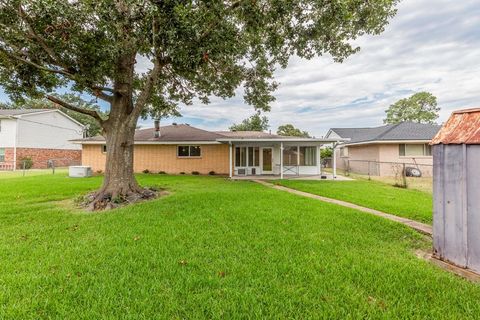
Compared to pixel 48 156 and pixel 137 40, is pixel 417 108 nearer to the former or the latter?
pixel 137 40

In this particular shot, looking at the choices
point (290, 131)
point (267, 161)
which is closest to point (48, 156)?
point (267, 161)

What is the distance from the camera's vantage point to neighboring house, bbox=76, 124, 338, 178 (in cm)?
1870

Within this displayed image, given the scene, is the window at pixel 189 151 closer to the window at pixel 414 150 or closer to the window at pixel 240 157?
the window at pixel 240 157

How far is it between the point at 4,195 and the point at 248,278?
1185cm

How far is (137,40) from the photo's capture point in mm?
6824

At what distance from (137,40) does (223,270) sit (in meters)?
6.22

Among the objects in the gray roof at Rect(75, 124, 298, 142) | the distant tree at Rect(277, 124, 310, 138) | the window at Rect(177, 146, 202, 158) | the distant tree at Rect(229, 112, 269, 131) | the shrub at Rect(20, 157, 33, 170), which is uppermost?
the distant tree at Rect(229, 112, 269, 131)

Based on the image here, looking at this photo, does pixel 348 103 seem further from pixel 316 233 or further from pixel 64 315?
pixel 64 315

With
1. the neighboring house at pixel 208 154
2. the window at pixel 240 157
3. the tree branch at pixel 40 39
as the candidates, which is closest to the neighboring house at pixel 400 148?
the neighboring house at pixel 208 154

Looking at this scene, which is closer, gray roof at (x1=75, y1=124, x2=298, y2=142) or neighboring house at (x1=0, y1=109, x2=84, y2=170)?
gray roof at (x1=75, y1=124, x2=298, y2=142)

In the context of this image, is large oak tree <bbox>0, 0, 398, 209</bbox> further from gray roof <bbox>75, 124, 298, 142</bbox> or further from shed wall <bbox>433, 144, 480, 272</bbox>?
gray roof <bbox>75, 124, 298, 142</bbox>

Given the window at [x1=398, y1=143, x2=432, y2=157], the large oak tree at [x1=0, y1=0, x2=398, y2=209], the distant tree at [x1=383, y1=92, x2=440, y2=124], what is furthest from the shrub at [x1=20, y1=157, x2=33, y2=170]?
the distant tree at [x1=383, y1=92, x2=440, y2=124]

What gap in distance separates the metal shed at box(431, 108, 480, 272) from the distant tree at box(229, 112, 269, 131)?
148ft

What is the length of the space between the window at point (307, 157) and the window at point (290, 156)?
0.43m
